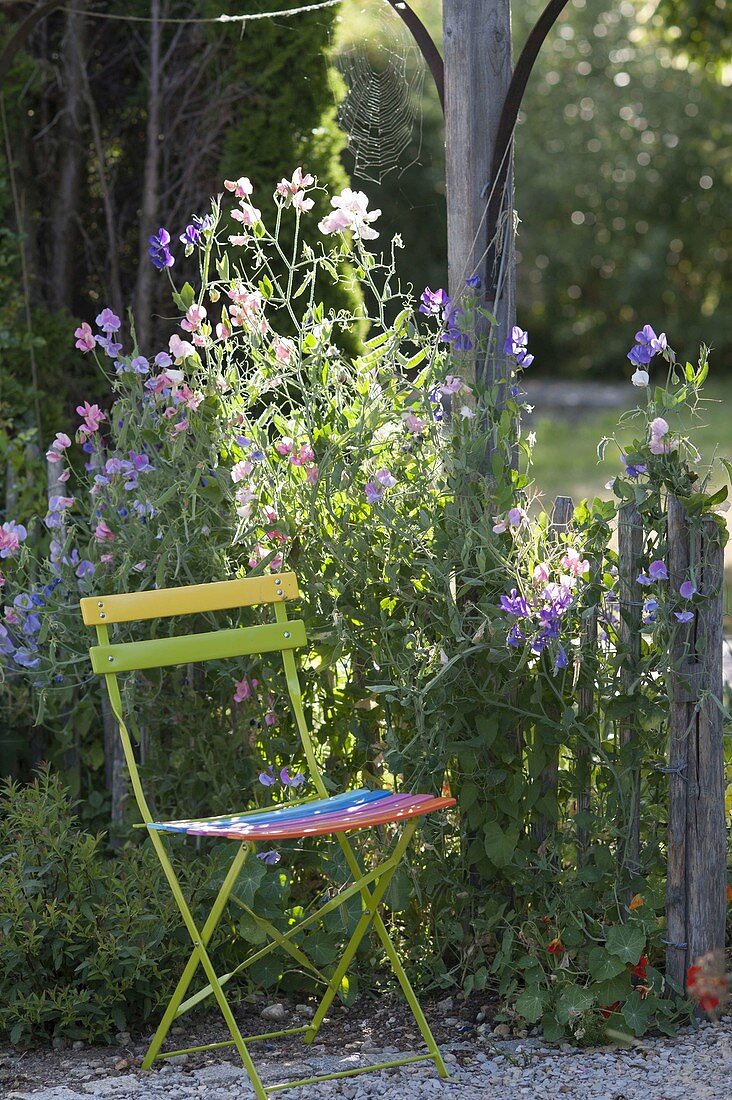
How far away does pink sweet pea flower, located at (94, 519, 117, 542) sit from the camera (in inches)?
127

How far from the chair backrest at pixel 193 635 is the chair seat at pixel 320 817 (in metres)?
0.16

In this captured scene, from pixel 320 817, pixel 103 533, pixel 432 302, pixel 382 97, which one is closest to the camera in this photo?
pixel 320 817

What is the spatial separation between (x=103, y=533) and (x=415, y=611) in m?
0.80

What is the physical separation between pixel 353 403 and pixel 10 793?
1232 millimetres

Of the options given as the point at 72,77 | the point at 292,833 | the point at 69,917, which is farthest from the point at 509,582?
the point at 72,77

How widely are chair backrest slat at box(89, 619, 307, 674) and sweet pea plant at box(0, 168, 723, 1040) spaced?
0.13 meters

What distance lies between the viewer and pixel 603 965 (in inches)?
111

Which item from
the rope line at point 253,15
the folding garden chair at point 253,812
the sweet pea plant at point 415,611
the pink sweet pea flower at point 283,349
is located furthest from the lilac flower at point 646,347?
the rope line at point 253,15

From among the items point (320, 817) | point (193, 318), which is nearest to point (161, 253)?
point (193, 318)

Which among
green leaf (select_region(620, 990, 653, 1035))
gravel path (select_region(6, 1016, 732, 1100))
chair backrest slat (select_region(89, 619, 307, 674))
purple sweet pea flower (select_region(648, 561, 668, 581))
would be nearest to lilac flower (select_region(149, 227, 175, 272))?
chair backrest slat (select_region(89, 619, 307, 674))

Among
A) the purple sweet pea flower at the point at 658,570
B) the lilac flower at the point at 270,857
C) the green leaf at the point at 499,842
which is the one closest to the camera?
the purple sweet pea flower at the point at 658,570

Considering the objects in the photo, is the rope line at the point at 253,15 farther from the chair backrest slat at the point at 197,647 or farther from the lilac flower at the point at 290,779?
the lilac flower at the point at 290,779

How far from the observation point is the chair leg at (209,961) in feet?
8.11

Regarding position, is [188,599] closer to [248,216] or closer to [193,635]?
[193,635]
